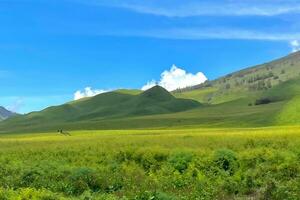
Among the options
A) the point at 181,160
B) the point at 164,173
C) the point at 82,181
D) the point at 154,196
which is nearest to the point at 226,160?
the point at 181,160

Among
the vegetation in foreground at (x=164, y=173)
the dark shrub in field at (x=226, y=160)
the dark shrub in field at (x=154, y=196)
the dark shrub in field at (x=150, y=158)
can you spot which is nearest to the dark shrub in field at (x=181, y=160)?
the vegetation in foreground at (x=164, y=173)

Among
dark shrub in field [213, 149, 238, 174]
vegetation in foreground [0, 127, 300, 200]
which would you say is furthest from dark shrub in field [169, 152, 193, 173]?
dark shrub in field [213, 149, 238, 174]

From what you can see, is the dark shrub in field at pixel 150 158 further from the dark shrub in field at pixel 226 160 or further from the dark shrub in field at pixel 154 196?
the dark shrub in field at pixel 154 196

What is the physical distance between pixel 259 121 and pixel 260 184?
115715 mm

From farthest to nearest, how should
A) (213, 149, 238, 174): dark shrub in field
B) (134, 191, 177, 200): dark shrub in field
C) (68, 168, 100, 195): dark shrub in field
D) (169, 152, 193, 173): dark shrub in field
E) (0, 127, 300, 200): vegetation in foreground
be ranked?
(169, 152, 193, 173): dark shrub in field, (213, 149, 238, 174): dark shrub in field, (68, 168, 100, 195): dark shrub in field, (0, 127, 300, 200): vegetation in foreground, (134, 191, 177, 200): dark shrub in field

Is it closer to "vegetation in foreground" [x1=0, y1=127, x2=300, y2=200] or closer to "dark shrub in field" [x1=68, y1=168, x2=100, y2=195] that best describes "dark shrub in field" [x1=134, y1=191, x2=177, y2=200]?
"vegetation in foreground" [x1=0, y1=127, x2=300, y2=200]

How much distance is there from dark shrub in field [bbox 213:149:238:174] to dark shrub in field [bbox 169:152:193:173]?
2.23 m

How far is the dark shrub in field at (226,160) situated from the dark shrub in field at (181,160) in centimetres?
223

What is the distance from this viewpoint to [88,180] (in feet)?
110

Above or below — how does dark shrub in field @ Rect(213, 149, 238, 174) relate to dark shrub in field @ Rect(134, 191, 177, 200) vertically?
above

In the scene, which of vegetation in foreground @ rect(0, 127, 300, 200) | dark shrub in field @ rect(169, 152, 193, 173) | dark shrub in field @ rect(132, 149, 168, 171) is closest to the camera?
vegetation in foreground @ rect(0, 127, 300, 200)

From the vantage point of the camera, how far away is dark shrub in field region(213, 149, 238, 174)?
39956 mm

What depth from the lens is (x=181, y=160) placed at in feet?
138

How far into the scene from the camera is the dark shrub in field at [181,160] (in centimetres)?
4122
